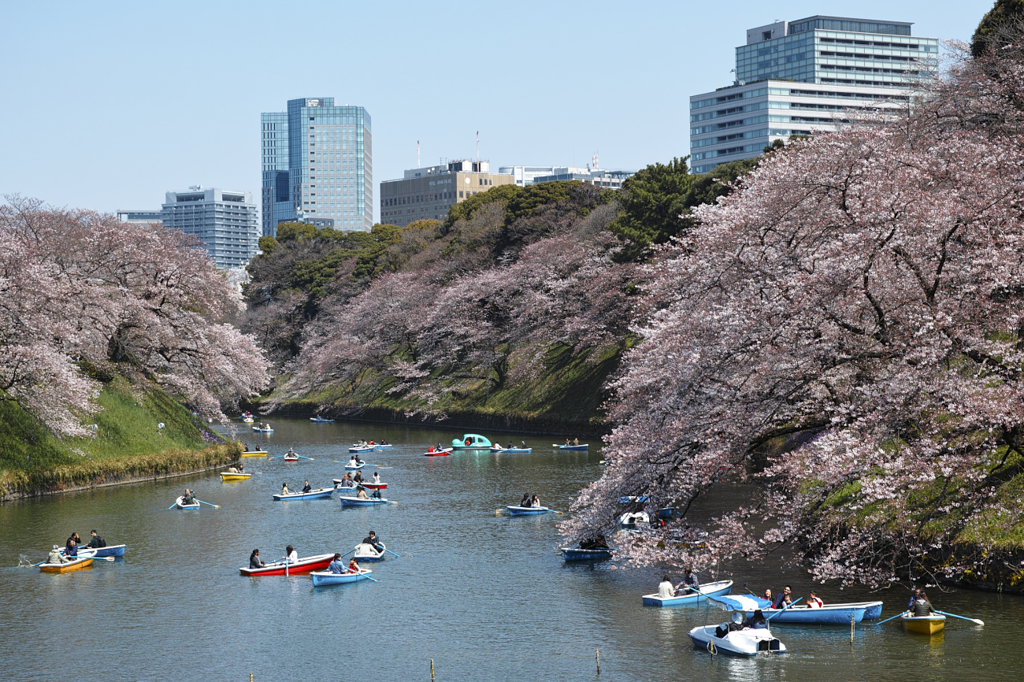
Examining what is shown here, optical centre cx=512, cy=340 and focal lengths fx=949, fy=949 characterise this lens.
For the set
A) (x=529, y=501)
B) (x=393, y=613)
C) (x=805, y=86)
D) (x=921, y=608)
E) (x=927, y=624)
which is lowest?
(x=393, y=613)

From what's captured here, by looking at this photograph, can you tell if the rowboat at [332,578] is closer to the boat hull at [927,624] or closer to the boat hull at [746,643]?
the boat hull at [746,643]

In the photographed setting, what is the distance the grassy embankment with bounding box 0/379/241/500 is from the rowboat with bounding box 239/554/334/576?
17953 mm

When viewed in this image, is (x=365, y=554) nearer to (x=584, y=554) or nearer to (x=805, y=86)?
(x=584, y=554)

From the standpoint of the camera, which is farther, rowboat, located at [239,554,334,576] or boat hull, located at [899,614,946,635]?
rowboat, located at [239,554,334,576]

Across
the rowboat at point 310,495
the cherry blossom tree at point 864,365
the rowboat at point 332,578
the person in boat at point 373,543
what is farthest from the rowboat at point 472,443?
the cherry blossom tree at point 864,365

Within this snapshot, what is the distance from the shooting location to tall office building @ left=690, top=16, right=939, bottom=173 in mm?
161500

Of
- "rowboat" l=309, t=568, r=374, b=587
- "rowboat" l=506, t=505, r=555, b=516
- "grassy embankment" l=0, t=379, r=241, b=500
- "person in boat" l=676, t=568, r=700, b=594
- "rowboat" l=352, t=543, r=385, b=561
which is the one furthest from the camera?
"grassy embankment" l=0, t=379, r=241, b=500

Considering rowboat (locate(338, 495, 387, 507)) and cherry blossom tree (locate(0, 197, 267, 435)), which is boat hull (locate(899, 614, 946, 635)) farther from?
cherry blossom tree (locate(0, 197, 267, 435))

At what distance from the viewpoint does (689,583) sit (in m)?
26.5

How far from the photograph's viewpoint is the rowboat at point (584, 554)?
104ft

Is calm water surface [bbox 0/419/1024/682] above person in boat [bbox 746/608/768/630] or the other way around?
the other way around

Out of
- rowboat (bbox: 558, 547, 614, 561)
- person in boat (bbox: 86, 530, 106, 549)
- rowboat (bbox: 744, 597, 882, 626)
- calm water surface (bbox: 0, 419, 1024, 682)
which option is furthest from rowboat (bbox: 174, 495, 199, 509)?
rowboat (bbox: 744, 597, 882, 626)

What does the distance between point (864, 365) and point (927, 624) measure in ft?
20.7

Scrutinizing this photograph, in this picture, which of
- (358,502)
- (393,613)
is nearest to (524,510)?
(358,502)
